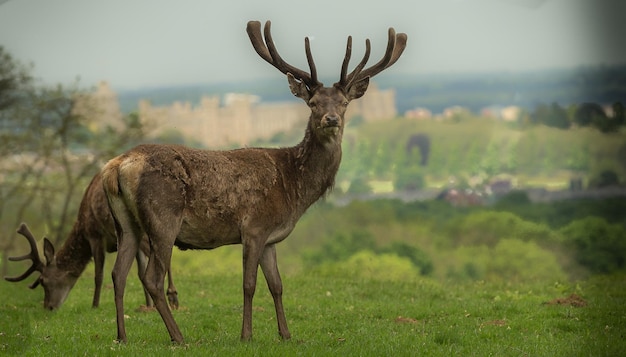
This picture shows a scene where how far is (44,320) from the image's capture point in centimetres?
1085

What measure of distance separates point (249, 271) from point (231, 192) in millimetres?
740

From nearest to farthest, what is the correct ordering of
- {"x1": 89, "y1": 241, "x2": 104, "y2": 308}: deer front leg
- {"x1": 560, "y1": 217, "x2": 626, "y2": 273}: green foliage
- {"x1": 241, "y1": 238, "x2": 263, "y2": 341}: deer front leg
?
{"x1": 241, "y1": 238, "x2": 263, "y2": 341}: deer front leg, {"x1": 89, "y1": 241, "x2": 104, "y2": 308}: deer front leg, {"x1": 560, "y1": 217, "x2": 626, "y2": 273}: green foliage

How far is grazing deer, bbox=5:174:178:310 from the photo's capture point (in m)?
11.4

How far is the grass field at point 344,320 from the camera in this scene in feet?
26.1

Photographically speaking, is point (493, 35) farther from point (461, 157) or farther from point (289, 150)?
point (289, 150)

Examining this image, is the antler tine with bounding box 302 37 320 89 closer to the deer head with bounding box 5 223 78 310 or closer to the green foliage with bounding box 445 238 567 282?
the deer head with bounding box 5 223 78 310

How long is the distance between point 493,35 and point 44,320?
85.1ft

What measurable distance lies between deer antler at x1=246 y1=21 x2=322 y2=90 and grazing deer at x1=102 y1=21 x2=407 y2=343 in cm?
1

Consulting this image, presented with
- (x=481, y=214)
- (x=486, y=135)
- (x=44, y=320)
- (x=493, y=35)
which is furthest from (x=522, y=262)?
(x=44, y=320)

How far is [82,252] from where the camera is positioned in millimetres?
12078

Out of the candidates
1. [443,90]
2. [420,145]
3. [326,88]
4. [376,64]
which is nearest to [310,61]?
[326,88]

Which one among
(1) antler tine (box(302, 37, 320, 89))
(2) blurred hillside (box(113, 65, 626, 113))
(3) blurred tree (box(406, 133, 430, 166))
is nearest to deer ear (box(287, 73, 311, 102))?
(1) antler tine (box(302, 37, 320, 89))

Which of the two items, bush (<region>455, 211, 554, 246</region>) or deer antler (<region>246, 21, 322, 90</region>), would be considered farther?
bush (<region>455, 211, 554, 246</region>)

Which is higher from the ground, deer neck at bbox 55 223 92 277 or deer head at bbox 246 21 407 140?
deer head at bbox 246 21 407 140
